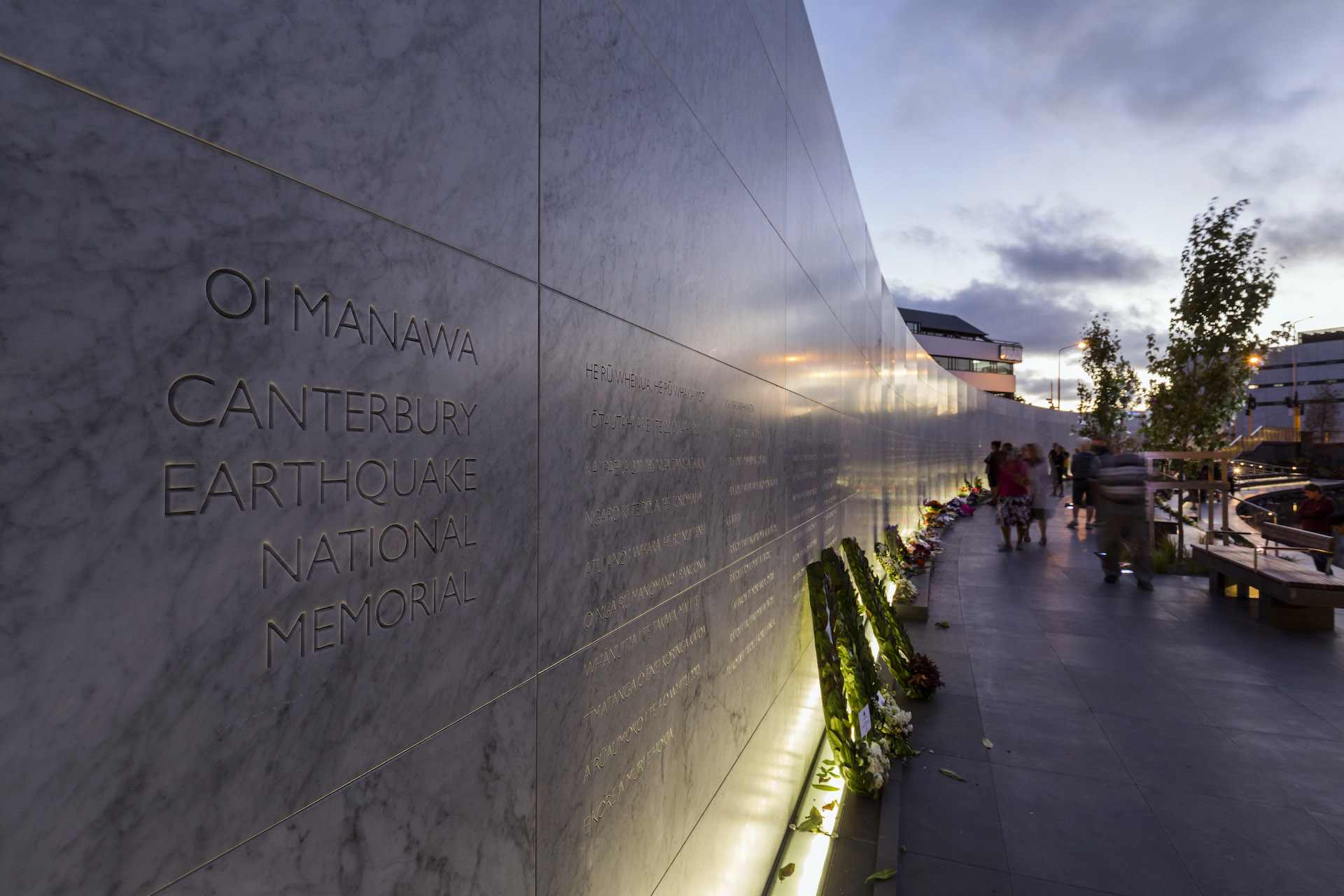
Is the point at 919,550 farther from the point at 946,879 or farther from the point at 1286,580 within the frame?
the point at 946,879

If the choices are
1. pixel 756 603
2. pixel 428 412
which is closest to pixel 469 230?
pixel 428 412

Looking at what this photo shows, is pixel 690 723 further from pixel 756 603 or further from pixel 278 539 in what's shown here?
pixel 278 539

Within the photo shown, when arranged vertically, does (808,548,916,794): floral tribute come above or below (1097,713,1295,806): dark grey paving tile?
above

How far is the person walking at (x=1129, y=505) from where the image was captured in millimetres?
10953

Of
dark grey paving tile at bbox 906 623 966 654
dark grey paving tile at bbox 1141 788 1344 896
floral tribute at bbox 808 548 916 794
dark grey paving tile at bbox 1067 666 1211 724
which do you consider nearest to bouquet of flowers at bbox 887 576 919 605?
dark grey paving tile at bbox 906 623 966 654

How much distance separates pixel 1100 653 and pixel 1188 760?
2.74 m

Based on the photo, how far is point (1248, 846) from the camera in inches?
164

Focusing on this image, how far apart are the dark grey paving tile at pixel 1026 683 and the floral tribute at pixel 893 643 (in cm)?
56

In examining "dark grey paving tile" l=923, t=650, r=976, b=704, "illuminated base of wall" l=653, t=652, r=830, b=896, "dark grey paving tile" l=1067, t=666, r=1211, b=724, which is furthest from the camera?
"dark grey paving tile" l=923, t=650, r=976, b=704

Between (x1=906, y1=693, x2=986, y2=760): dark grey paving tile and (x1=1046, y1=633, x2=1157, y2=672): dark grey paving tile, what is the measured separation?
1993 millimetres

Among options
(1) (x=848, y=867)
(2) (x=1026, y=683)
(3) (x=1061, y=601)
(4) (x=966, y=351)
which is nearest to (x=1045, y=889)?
(1) (x=848, y=867)

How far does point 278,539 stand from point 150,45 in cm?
75

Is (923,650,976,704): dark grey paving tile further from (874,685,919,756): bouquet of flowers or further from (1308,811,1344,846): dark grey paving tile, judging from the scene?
(1308,811,1344,846): dark grey paving tile

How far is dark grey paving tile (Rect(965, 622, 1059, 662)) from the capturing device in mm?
7773
